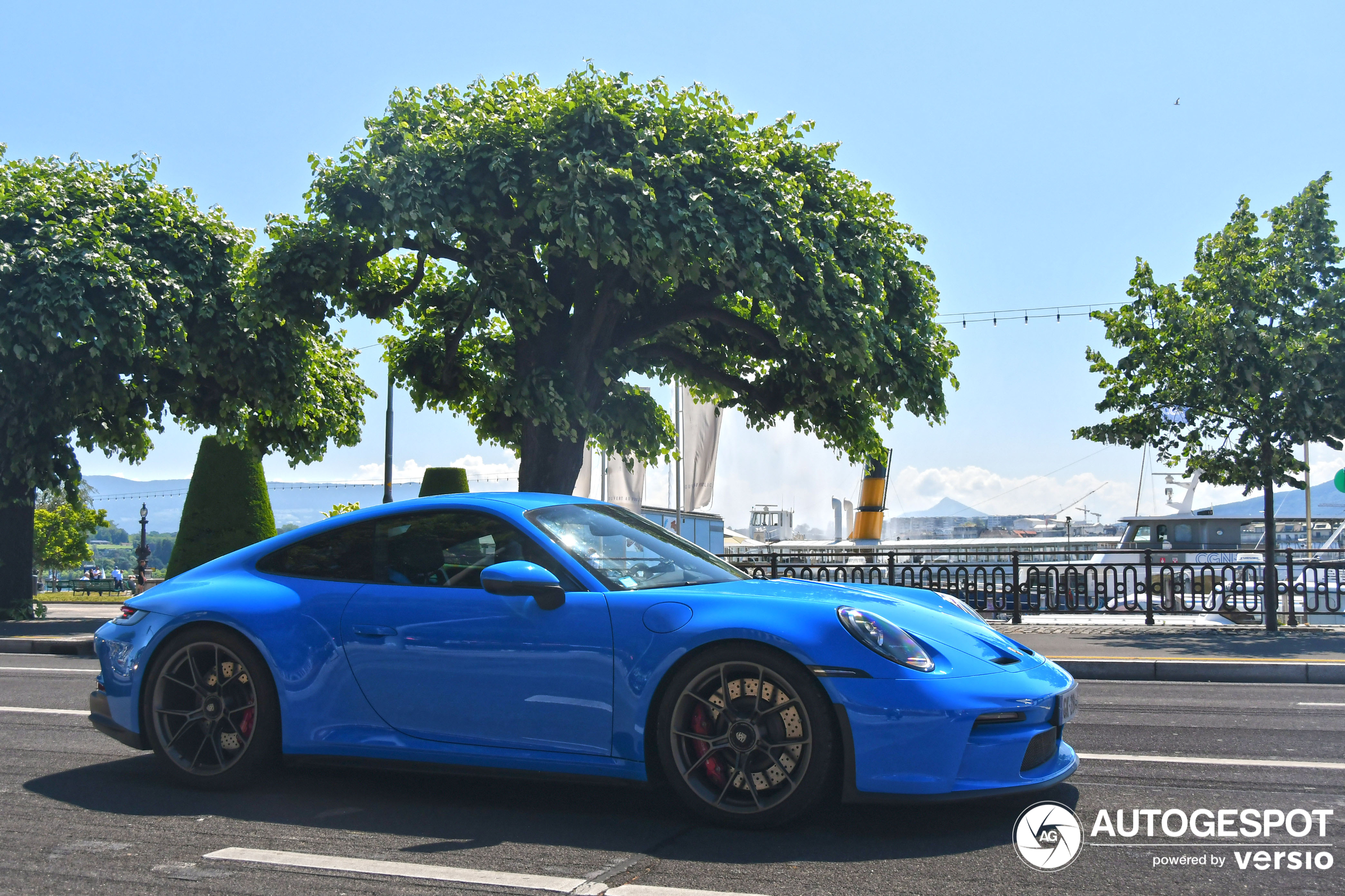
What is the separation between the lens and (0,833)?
164 inches

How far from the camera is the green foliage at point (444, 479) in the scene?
1016 inches

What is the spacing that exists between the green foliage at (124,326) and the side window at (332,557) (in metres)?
12.1

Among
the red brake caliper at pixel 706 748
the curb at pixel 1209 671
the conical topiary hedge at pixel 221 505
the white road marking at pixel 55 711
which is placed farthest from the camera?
the conical topiary hedge at pixel 221 505

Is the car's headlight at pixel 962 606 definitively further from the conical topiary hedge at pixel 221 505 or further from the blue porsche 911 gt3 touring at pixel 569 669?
the conical topiary hedge at pixel 221 505

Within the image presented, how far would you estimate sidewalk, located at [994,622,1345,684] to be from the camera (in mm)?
10250

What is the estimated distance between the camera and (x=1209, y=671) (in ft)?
33.9

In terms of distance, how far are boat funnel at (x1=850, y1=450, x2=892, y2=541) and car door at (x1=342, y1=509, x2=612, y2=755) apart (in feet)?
171

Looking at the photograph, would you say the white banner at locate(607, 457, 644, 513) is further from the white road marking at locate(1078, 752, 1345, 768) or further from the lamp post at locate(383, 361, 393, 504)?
the white road marking at locate(1078, 752, 1345, 768)

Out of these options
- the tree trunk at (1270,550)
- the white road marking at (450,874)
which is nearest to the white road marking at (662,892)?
the white road marking at (450,874)

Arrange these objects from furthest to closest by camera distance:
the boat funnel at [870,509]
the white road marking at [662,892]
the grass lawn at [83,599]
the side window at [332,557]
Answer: the boat funnel at [870,509]
the grass lawn at [83,599]
the side window at [332,557]
the white road marking at [662,892]

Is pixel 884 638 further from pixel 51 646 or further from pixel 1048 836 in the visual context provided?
pixel 51 646

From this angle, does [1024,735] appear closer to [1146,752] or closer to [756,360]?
[1146,752]

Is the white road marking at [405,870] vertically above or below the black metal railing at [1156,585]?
below

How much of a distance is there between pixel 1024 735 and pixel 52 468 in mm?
20198
